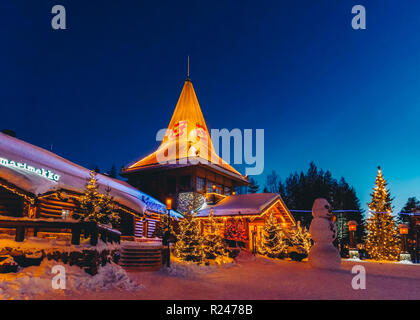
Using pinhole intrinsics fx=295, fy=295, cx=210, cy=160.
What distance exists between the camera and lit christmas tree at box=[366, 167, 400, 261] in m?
25.6

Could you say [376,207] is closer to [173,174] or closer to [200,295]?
[173,174]

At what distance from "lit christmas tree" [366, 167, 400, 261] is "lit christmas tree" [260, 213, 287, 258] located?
36.6 feet

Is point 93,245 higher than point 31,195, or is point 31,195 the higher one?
point 31,195

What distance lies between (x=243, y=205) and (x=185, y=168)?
257 inches

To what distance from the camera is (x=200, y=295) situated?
8.23 meters

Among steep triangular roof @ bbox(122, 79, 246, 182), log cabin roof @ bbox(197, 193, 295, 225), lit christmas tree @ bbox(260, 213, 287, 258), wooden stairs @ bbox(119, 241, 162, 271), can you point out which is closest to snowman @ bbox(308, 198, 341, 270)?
lit christmas tree @ bbox(260, 213, 287, 258)

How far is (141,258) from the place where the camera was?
12828 millimetres

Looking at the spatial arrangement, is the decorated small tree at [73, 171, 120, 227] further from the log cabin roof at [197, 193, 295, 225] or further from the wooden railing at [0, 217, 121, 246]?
the log cabin roof at [197, 193, 295, 225]

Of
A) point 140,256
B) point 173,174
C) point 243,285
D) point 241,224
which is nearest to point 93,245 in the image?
point 140,256

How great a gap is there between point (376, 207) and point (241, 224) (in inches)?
541

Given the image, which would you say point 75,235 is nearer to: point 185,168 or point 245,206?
point 245,206

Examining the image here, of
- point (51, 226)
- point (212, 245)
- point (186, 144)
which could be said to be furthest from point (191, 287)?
point (186, 144)
